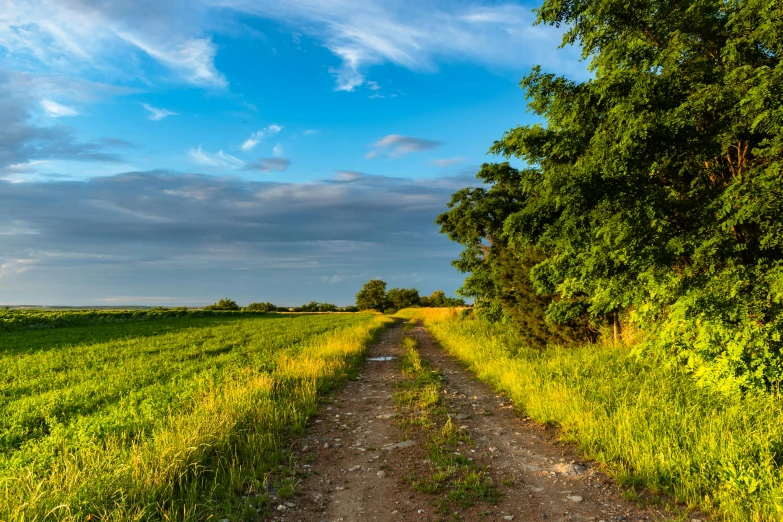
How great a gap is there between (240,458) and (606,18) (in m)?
14.4

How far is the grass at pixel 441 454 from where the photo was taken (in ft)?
18.4

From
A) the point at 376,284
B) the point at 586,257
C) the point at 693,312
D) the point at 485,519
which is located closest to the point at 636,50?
the point at 586,257

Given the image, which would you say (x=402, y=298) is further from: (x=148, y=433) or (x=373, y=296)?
(x=148, y=433)

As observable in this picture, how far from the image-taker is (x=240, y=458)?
6.50 metres

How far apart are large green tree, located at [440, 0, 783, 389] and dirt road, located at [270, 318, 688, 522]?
4.48 metres

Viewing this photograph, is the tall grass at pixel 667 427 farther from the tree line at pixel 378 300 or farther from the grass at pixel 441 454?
the tree line at pixel 378 300

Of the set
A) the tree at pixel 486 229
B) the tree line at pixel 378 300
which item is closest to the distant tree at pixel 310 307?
the tree line at pixel 378 300

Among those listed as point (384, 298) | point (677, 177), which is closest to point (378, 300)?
point (384, 298)

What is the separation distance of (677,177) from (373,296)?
118163 millimetres

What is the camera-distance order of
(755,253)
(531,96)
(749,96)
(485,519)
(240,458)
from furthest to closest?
1. (531,96)
2. (755,253)
3. (749,96)
4. (240,458)
5. (485,519)

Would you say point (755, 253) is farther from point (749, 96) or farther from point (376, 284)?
point (376, 284)

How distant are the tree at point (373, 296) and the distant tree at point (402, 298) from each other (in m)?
2.07

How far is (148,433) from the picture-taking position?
8.12 metres

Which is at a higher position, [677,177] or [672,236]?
[677,177]
